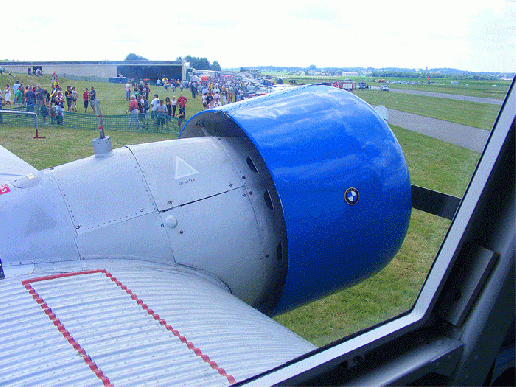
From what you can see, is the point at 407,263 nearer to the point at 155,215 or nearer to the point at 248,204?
the point at 248,204

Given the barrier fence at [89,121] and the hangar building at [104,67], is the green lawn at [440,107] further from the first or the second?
the barrier fence at [89,121]

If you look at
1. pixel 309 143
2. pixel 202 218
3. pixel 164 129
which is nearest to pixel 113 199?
pixel 202 218

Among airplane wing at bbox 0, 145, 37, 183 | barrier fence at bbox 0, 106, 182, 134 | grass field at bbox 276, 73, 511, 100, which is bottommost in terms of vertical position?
airplane wing at bbox 0, 145, 37, 183

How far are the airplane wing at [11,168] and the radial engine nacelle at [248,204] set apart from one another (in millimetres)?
1196

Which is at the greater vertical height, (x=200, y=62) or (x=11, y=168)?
(x=200, y=62)

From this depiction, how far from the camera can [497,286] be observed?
137 centimetres

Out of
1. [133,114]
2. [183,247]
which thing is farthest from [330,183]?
[133,114]

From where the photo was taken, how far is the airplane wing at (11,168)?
3791 millimetres

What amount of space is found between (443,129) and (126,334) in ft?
5.79

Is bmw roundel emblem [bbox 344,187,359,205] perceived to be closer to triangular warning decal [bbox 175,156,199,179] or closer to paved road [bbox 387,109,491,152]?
paved road [bbox 387,109,491,152]

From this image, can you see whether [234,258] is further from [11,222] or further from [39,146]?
[39,146]

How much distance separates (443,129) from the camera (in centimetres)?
207

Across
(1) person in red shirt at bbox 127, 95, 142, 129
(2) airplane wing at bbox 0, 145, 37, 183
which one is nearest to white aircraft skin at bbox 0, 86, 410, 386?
(2) airplane wing at bbox 0, 145, 37, 183

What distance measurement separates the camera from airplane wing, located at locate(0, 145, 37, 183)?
3.79 metres
